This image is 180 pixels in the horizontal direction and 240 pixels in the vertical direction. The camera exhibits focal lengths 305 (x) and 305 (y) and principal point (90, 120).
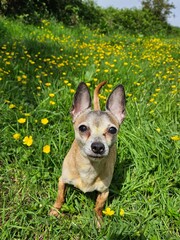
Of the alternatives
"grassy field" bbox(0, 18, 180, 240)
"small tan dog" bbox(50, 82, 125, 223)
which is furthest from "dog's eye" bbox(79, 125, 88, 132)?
"grassy field" bbox(0, 18, 180, 240)

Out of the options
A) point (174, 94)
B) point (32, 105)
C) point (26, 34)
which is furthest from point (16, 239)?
point (26, 34)

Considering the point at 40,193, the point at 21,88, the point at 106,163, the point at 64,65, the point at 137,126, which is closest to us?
the point at 106,163

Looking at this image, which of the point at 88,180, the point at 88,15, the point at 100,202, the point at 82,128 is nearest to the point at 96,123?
the point at 82,128

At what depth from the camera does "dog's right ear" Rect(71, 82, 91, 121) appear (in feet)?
7.65

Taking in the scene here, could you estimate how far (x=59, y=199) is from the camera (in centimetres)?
246

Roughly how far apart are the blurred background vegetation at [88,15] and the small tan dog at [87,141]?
6.51m

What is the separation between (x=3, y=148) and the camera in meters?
2.73

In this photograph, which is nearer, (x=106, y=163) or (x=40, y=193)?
(x=106, y=163)

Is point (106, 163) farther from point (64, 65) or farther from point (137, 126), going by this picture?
point (64, 65)

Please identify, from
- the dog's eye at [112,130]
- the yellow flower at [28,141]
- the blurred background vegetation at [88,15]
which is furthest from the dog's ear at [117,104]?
the blurred background vegetation at [88,15]

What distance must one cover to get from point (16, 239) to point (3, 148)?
2.75 feet

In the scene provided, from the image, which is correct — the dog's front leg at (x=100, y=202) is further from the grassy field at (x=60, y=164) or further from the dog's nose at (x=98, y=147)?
the dog's nose at (x=98, y=147)

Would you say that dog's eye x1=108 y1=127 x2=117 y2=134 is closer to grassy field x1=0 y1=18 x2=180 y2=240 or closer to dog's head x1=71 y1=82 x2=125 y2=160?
dog's head x1=71 y1=82 x2=125 y2=160

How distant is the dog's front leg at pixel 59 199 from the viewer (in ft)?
7.95
